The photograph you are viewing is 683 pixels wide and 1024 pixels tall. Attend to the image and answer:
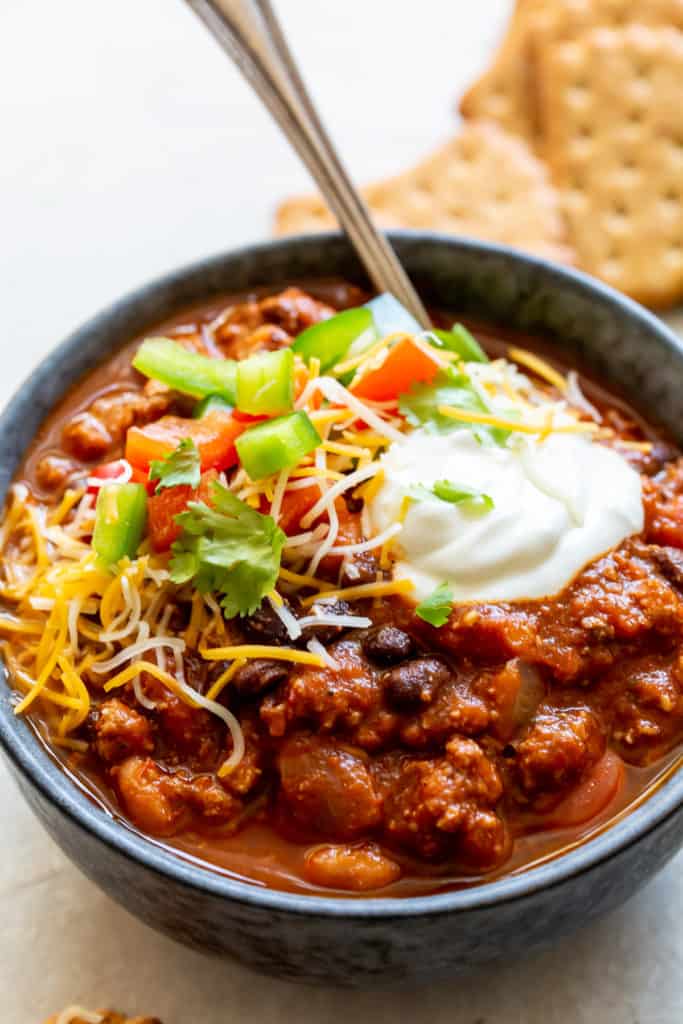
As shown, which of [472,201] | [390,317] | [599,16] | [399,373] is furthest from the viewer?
[599,16]

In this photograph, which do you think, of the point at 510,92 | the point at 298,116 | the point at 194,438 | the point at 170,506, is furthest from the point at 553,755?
the point at 510,92

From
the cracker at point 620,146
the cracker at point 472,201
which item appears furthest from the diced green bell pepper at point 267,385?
the cracker at point 620,146

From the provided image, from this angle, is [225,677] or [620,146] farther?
[620,146]

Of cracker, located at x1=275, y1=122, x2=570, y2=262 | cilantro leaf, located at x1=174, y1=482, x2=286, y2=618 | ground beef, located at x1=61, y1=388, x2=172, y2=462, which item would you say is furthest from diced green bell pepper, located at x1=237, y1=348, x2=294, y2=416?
cracker, located at x1=275, y1=122, x2=570, y2=262

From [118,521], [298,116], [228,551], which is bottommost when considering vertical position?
[228,551]

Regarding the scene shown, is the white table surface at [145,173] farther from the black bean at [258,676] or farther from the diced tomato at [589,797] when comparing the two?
the black bean at [258,676]

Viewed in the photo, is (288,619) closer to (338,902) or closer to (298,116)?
(338,902)
